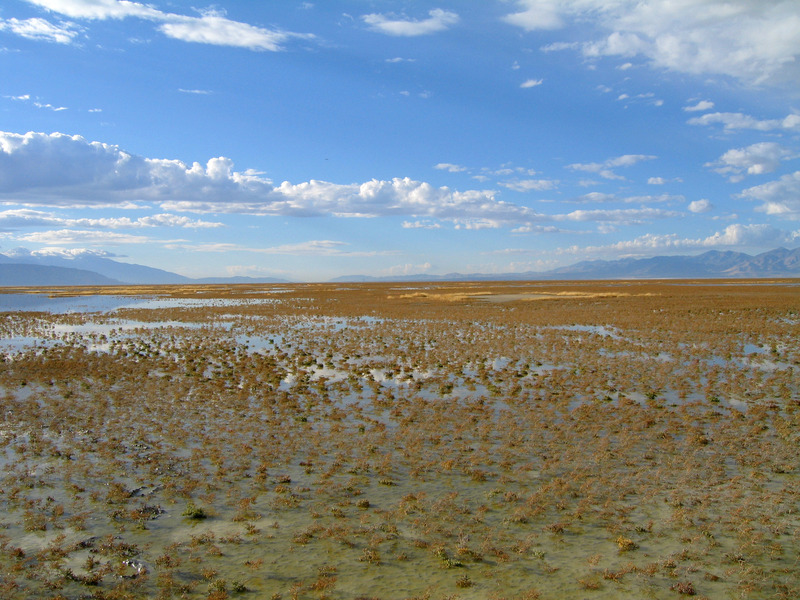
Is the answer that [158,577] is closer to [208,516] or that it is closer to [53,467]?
[208,516]

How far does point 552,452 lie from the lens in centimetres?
1200

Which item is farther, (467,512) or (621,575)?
(467,512)

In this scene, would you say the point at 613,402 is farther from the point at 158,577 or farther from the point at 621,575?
the point at 158,577

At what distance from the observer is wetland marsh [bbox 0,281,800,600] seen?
7.35 metres

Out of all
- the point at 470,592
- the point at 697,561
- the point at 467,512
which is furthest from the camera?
the point at 467,512

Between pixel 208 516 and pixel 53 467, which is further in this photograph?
pixel 53 467

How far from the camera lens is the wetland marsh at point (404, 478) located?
289 inches

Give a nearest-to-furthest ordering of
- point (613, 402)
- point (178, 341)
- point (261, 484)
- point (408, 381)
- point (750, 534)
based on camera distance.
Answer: point (750, 534)
point (261, 484)
point (613, 402)
point (408, 381)
point (178, 341)

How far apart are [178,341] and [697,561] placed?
3064 centimetres

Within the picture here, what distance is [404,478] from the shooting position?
10742mm

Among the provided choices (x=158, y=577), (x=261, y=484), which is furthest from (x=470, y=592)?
(x=261, y=484)

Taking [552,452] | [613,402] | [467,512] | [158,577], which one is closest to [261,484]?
[158,577]

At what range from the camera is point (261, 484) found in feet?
34.2

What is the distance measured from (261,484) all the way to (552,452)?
6.69 m
